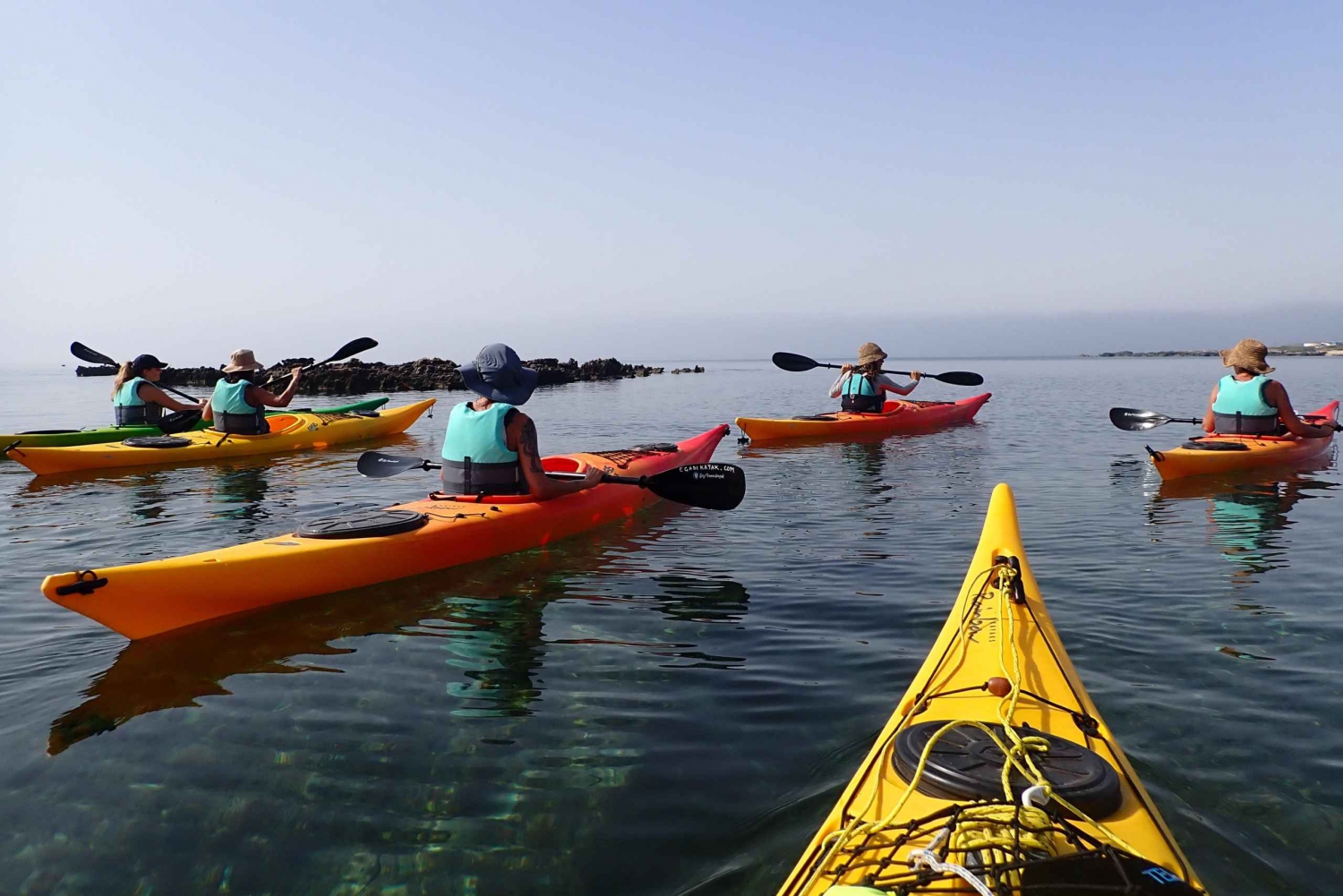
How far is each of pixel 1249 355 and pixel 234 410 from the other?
578 inches

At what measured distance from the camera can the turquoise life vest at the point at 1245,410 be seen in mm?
10875

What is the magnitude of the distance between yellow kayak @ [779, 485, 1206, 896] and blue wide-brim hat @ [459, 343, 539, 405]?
15.0 feet

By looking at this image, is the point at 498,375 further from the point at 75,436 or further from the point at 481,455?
the point at 75,436

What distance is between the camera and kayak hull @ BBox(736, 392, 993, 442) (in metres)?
14.7

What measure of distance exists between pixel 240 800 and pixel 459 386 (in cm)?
3786

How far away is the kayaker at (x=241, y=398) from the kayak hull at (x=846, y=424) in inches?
309

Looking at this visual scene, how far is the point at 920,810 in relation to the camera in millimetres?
2307

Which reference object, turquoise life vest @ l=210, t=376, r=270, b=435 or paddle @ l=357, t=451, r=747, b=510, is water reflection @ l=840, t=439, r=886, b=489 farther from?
turquoise life vest @ l=210, t=376, r=270, b=435

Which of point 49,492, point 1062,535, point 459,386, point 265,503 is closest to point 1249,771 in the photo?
point 1062,535

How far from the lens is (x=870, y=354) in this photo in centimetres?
1523

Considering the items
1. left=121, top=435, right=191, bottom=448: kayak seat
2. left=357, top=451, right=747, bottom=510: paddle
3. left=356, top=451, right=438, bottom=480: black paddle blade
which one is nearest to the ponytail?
left=121, top=435, right=191, bottom=448: kayak seat

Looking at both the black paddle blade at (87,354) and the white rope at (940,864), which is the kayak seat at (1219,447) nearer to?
the white rope at (940,864)

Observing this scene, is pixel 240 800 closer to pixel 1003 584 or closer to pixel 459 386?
pixel 1003 584

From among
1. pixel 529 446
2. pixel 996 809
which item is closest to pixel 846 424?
pixel 529 446
